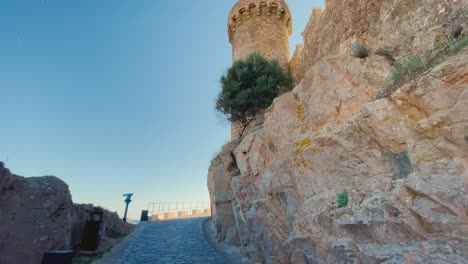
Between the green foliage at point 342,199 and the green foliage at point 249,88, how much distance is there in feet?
24.6

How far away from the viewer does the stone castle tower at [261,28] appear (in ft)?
50.9

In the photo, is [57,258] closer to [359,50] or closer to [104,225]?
[104,225]

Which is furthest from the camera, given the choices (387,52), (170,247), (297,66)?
(297,66)

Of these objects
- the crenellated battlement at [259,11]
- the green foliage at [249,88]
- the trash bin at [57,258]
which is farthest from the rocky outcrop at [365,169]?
the crenellated battlement at [259,11]

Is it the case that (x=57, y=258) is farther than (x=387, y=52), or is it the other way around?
(x=57, y=258)

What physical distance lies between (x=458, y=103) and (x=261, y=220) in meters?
4.71

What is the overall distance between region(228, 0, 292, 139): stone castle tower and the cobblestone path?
10300 millimetres

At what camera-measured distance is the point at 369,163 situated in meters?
3.69

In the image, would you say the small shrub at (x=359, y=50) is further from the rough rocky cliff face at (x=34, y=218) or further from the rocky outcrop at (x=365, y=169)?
the rough rocky cliff face at (x=34, y=218)

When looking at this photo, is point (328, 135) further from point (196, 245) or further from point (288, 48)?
point (288, 48)

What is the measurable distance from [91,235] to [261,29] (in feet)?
46.2

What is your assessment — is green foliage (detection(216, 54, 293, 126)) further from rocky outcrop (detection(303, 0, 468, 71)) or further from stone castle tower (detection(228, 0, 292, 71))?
stone castle tower (detection(228, 0, 292, 71))

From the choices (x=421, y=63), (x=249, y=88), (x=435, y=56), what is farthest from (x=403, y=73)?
(x=249, y=88)

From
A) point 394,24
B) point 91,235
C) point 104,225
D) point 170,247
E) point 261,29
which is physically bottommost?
point 170,247
